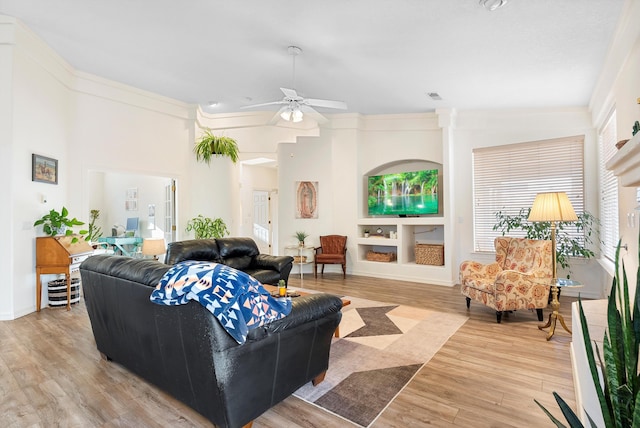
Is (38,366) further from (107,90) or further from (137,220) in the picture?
(137,220)

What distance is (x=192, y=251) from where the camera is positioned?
4457mm

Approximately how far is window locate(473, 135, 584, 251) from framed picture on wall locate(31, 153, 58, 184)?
6.51 m

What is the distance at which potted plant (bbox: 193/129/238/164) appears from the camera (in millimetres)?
6465

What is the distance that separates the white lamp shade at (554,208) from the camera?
3.37m

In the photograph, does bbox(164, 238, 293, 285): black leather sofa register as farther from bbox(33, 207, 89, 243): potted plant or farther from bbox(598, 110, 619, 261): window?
bbox(598, 110, 619, 261): window

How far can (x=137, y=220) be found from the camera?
817cm

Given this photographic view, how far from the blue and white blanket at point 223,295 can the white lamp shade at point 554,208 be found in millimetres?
3054

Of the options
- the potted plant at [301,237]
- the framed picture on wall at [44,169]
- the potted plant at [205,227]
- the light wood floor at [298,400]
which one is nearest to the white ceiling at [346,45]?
the framed picture on wall at [44,169]

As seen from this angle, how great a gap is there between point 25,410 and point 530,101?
6647 millimetres

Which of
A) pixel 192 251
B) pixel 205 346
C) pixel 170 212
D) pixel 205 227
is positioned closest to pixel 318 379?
pixel 205 346

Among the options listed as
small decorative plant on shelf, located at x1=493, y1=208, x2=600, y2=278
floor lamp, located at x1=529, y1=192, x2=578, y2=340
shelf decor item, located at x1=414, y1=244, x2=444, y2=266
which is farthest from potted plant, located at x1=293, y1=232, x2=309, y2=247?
floor lamp, located at x1=529, y1=192, x2=578, y2=340

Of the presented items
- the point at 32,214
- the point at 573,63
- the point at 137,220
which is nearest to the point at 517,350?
the point at 573,63

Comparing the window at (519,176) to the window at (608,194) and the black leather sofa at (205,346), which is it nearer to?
the window at (608,194)

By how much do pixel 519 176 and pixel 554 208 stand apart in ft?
8.10
